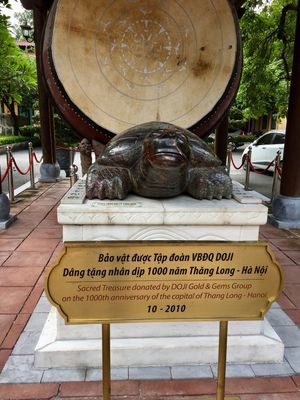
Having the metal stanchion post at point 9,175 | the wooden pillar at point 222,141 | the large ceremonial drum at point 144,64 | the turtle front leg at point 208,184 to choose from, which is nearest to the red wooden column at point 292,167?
the large ceremonial drum at point 144,64

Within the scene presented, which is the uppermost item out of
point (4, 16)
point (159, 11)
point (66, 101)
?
point (4, 16)

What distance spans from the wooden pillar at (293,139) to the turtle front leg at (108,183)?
3.18 meters

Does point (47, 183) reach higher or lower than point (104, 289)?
lower

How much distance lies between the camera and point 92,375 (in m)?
2.13

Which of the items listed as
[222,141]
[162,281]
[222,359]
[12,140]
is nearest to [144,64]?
[162,281]

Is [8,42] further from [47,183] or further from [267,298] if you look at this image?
[267,298]

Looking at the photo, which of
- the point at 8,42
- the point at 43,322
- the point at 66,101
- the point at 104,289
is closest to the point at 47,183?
the point at 8,42

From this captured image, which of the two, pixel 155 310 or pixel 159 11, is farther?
pixel 159 11

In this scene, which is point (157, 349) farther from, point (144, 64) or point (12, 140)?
point (12, 140)

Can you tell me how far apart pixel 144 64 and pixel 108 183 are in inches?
63.5

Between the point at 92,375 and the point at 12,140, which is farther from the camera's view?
the point at 12,140

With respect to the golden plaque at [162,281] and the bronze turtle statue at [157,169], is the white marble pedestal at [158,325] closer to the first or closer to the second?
the bronze turtle statue at [157,169]

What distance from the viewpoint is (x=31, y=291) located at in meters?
3.11

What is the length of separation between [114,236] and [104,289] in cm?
73
